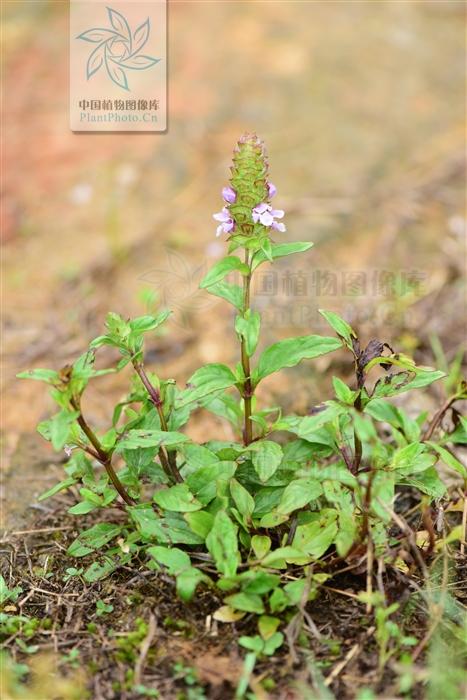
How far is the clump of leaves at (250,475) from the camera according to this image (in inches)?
89.5

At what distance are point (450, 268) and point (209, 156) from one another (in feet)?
7.27

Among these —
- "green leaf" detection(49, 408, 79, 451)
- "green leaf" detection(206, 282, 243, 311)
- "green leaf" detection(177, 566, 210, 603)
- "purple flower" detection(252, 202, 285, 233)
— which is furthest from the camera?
"green leaf" detection(206, 282, 243, 311)

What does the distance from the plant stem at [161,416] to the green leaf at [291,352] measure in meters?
0.34

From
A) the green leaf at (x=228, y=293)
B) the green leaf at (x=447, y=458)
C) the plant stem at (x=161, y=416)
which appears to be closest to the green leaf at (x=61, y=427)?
the plant stem at (x=161, y=416)

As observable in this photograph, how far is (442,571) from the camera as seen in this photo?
8.31ft

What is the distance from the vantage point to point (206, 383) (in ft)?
8.13

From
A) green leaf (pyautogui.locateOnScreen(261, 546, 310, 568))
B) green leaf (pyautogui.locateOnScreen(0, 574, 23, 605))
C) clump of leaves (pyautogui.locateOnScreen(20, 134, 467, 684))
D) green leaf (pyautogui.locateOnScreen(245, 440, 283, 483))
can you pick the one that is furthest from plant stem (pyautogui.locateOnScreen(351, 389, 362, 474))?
green leaf (pyautogui.locateOnScreen(0, 574, 23, 605))

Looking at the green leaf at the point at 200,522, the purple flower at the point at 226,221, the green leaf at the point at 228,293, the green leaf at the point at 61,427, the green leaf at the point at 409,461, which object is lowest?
the green leaf at the point at 200,522

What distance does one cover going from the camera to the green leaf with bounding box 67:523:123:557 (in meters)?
2.58

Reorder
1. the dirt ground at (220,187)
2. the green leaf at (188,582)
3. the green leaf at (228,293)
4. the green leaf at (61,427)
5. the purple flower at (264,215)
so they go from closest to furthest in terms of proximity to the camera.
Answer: the green leaf at (61,427) < the green leaf at (188,582) < the purple flower at (264,215) < the green leaf at (228,293) < the dirt ground at (220,187)

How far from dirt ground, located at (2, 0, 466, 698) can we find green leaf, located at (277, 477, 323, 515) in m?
0.62

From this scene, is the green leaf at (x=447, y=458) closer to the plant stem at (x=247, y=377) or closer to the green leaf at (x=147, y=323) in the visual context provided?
the plant stem at (x=247, y=377)

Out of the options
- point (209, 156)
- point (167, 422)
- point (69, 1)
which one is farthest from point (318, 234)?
point (69, 1)

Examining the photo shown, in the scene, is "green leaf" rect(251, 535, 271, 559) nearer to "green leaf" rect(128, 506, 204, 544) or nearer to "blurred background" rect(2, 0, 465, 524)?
"green leaf" rect(128, 506, 204, 544)
